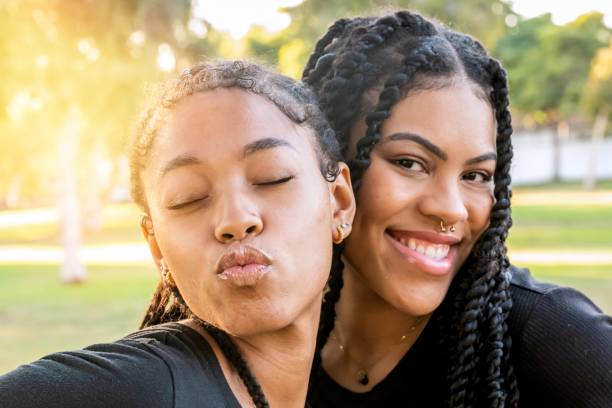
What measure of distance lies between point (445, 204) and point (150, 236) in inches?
35.3

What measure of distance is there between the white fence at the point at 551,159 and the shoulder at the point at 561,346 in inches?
1581

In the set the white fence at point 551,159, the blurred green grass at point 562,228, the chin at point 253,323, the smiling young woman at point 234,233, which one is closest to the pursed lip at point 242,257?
the smiling young woman at point 234,233

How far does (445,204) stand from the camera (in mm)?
2430

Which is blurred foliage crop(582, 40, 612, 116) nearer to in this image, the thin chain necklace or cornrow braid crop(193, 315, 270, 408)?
the thin chain necklace

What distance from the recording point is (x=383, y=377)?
9.16ft

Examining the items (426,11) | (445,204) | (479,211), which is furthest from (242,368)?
(426,11)

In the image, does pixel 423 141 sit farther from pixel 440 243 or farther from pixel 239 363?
pixel 239 363

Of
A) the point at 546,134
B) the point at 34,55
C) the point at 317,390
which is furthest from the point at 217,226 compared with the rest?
the point at 546,134

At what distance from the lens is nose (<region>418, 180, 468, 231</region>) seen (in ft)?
7.95

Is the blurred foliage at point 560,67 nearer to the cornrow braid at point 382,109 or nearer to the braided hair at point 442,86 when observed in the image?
the braided hair at point 442,86

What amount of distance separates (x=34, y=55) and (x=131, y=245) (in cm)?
1177

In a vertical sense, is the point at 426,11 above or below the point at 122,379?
above

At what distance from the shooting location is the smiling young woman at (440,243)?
2367 millimetres

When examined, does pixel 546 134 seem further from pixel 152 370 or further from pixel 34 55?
pixel 152 370
